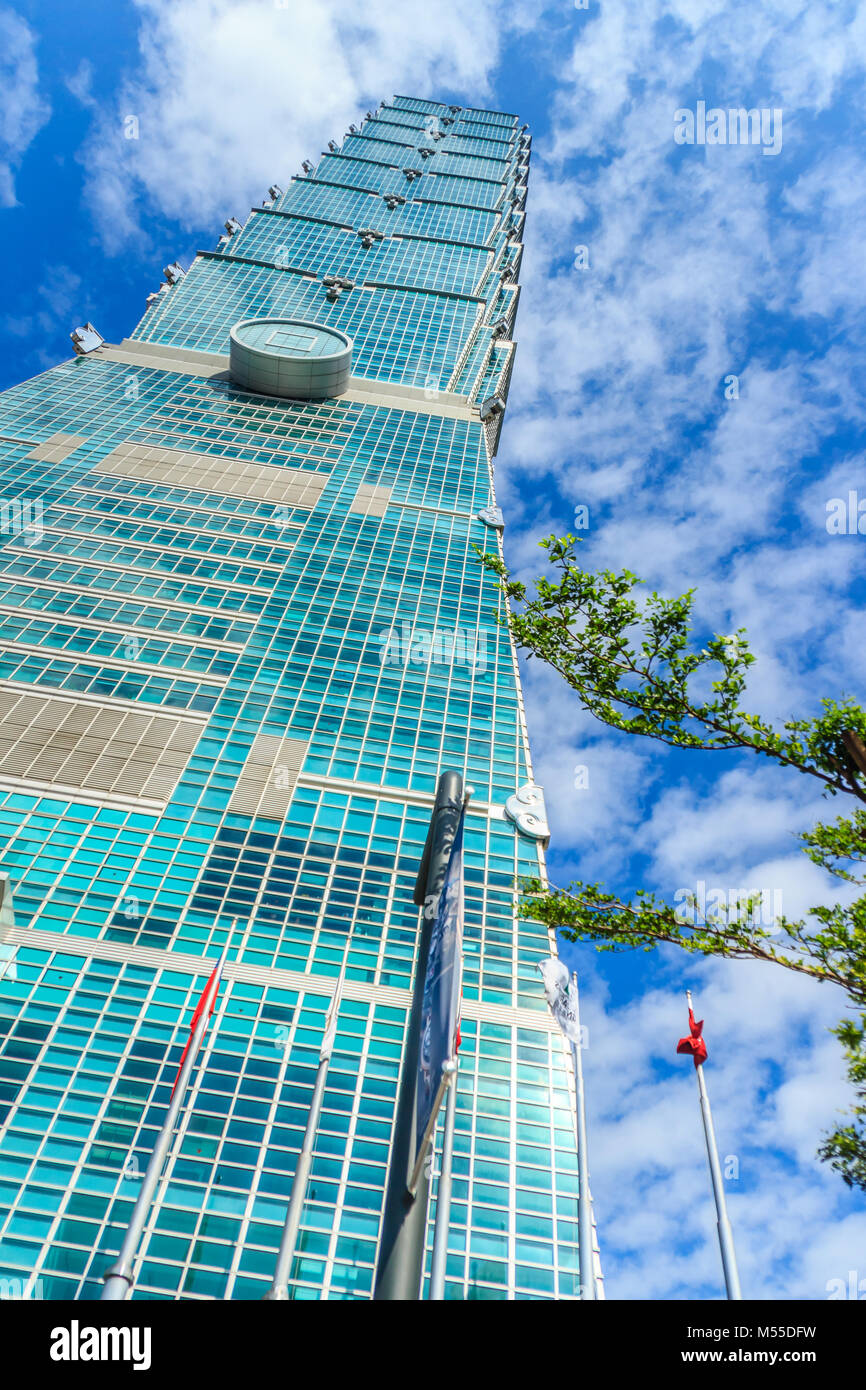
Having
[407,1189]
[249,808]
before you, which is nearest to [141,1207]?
[407,1189]

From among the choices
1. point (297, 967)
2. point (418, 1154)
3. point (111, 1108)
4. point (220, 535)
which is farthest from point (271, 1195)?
point (220, 535)

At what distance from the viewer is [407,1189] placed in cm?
1683

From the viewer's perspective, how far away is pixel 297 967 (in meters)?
37.0

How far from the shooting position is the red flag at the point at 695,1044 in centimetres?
2217

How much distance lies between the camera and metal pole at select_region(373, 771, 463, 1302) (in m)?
16.2

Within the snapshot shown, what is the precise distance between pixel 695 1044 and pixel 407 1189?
30.3ft

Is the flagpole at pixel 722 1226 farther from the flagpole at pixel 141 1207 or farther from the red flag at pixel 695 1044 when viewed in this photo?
the flagpole at pixel 141 1207

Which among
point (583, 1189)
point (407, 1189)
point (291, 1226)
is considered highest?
point (583, 1189)

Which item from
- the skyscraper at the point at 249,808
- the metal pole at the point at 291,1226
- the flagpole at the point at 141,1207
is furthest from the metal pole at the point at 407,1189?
the skyscraper at the point at 249,808

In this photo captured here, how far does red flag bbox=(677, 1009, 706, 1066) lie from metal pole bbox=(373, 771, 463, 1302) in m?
7.62

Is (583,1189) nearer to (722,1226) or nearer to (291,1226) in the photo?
(722,1226)

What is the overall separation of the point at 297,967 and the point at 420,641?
1041 inches

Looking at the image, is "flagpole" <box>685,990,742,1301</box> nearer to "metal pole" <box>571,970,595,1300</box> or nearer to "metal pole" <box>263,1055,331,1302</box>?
→ "metal pole" <box>571,970,595,1300</box>
